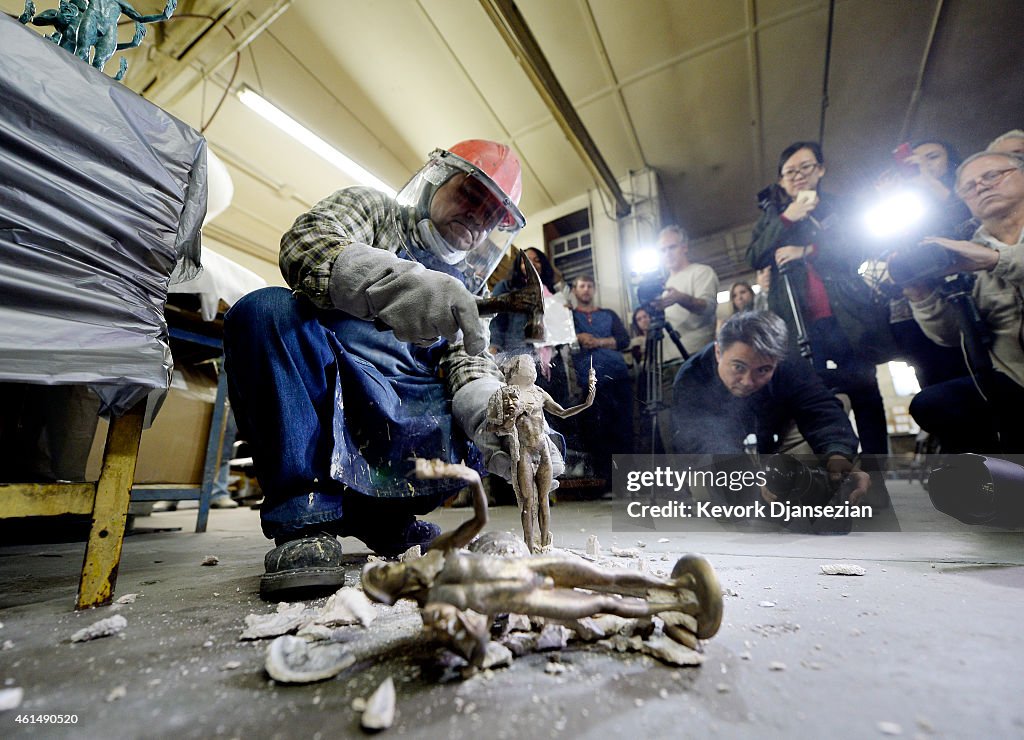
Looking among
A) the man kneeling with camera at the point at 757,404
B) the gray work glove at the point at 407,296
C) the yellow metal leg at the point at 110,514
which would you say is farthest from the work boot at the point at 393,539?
the man kneeling with camera at the point at 757,404

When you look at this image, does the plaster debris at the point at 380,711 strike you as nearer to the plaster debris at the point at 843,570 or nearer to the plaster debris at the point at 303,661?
the plaster debris at the point at 303,661

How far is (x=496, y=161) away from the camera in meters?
1.66

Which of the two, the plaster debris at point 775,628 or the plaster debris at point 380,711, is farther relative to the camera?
the plaster debris at point 775,628

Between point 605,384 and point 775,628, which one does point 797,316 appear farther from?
point 775,628

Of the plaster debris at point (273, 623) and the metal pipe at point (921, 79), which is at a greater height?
the metal pipe at point (921, 79)

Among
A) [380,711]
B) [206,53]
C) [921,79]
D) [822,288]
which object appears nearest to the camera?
[380,711]

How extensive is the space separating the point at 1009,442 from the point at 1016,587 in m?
2.05

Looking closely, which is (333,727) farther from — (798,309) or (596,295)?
(596,295)

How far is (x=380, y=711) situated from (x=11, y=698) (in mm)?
439

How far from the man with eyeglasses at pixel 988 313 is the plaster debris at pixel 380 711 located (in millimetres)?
3301

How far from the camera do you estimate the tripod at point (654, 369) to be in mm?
3098

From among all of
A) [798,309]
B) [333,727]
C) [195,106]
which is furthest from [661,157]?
[333,727]

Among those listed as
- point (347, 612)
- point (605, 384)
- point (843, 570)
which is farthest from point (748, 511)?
point (347, 612)

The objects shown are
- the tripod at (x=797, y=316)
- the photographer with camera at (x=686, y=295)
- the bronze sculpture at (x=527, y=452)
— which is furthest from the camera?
the photographer with camera at (x=686, y=295)
